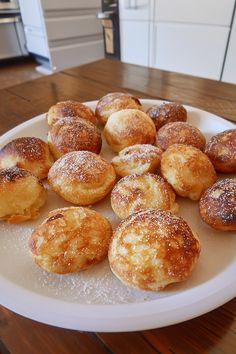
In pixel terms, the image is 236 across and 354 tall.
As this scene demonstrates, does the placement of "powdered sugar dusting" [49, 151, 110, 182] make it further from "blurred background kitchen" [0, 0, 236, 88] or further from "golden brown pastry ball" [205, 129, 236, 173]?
"blurred background kitchen" [0, 0, 236, 88]

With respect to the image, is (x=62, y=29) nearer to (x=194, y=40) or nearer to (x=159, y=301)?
(x=194, y=40)

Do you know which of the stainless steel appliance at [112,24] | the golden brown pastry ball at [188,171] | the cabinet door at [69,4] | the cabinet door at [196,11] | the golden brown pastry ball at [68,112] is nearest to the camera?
the golden brown pastry ball at [188,171]

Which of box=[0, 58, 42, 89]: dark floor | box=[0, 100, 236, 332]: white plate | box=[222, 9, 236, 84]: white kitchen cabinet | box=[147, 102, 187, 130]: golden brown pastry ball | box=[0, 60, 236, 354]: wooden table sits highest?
box=[147, 102, 187, 130]: golden brown pastry ball

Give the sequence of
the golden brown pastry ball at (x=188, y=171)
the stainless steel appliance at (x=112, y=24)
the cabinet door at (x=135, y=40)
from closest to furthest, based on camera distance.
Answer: the golden brown pastry ball at (x=188, y=171) < the cabinet door at (x=135, y=40) < the stainless steel appliance at (x=112, y=24)

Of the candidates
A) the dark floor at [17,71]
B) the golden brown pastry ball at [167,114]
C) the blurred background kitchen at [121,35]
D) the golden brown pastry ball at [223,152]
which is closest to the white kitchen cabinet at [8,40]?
the blurred background kitchen at [121,35]

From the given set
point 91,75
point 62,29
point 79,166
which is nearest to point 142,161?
point 79,166

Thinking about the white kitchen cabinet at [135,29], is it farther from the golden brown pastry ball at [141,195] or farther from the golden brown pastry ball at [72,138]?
the golden brown pastry ball at [141,195]

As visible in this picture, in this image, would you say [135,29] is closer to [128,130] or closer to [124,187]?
[128,130]

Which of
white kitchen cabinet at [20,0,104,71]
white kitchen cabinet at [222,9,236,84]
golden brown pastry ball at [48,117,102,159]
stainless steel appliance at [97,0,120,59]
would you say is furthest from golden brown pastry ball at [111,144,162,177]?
white kitchen cabinet at [20,0,104,71]
